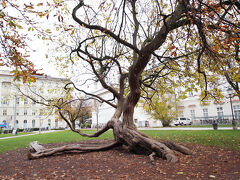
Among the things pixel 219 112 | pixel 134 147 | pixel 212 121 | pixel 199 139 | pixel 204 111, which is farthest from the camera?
pixel 204 111

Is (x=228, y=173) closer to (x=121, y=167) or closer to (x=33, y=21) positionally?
(x=121, y=167)

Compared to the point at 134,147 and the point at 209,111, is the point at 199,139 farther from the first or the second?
the point at 209,111

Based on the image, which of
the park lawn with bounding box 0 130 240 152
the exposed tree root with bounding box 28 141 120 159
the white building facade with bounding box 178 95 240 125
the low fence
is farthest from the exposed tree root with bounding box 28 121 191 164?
the white building facade with bounding box 178 95 240 125

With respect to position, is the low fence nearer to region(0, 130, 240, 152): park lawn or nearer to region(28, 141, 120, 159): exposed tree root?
region(0, 130, 240, 152): park lawn

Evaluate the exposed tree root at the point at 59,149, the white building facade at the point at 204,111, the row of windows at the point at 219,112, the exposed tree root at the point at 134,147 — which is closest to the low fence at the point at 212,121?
the white building facade at the point at 204,111

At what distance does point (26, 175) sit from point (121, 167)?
7.88ft

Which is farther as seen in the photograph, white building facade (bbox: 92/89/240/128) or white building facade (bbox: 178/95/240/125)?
white building facade (bbox: 178/95/240/125)

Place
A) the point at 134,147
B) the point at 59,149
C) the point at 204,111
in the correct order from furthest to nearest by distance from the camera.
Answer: the point at 204,111 → the point at 59,149 → the point at 134,147

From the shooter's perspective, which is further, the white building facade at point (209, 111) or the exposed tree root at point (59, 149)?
the white building facade at point (209, 111)

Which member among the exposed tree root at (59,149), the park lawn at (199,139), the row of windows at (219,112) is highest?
the row of windows at (219,112)

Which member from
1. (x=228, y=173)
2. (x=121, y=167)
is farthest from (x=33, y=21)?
(x=228, y=173)

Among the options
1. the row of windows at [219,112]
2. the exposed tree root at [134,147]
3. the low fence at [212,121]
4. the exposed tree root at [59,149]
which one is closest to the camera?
the exposed tree root at [134,147]

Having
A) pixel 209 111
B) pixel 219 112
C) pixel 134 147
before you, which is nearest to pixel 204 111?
pixel 209 111

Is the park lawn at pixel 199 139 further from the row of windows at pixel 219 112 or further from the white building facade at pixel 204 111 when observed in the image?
the row of windows at pixel 219 112
